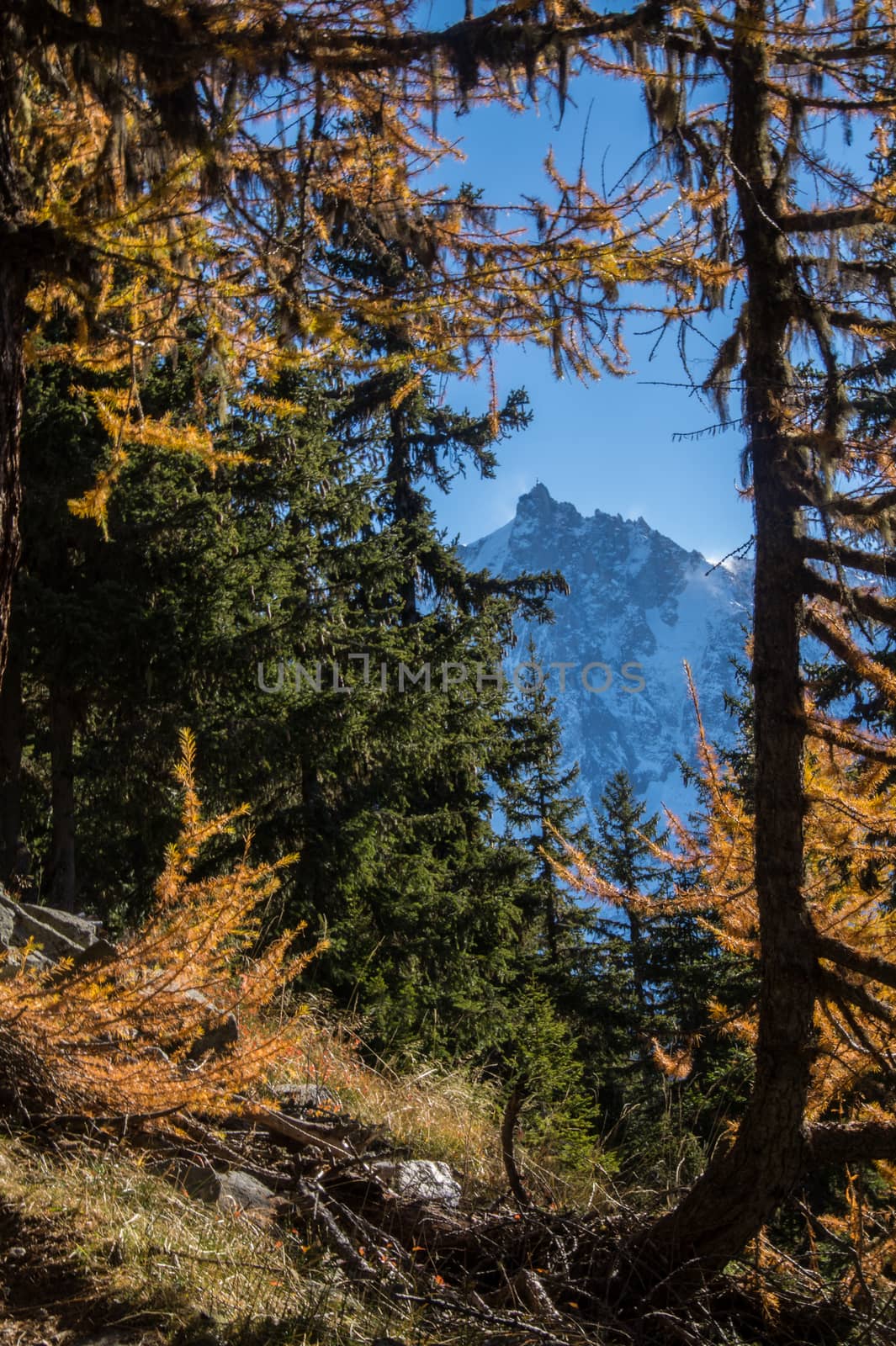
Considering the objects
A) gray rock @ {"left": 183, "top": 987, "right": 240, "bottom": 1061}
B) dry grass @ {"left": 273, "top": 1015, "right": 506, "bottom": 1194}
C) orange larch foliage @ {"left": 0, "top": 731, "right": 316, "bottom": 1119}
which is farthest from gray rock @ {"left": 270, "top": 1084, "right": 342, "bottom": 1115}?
orange larch foliage @ {"left": 0, "top": 731, "right": 316, "bottom": 1119}

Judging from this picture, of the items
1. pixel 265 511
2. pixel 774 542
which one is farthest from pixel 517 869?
pixel 774 542

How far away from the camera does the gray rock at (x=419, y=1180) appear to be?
385 centimetres

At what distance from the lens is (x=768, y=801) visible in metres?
3.47

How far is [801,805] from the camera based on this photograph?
343cm

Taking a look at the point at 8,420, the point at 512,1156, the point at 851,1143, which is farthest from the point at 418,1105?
the point at 8,420

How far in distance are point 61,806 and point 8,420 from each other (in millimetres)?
7208

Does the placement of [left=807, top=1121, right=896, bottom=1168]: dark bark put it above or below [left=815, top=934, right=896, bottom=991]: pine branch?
below

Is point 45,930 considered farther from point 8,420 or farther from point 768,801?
point 768,801

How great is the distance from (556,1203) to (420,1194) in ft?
2.06

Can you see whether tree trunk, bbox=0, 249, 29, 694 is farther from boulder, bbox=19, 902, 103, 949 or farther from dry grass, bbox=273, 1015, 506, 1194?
dry grass, bbox=273, 1015, 506, 1194

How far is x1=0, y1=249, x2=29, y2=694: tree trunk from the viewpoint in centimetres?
324

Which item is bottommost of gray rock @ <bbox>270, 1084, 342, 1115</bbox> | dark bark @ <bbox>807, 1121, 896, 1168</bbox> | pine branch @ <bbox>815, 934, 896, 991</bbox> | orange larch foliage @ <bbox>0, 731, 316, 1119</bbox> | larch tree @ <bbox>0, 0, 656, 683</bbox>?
gray rock @ <bbox>270, 1084, 342, 1115</bbox>

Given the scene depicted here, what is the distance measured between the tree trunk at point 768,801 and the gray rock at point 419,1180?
87cm

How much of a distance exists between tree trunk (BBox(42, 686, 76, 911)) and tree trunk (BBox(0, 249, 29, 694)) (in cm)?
674
